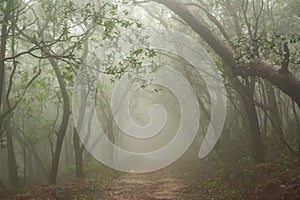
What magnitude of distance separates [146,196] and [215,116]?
12407 millimetres

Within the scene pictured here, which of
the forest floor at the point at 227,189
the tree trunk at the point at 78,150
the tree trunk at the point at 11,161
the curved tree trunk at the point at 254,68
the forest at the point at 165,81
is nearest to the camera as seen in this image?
the curved tree trunk at the point at 254,68

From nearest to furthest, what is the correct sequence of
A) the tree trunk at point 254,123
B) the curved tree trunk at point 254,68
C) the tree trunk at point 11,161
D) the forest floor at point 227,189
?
the curved tree trunk at point 254,68, the forest floor at point 227,189, the tree trunk at point 254,123, the tree trunk at point 11,161

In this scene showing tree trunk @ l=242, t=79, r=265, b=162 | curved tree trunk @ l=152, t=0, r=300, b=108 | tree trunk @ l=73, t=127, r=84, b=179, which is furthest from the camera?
tree trunk @ l=73, t=127, r=84, b=179

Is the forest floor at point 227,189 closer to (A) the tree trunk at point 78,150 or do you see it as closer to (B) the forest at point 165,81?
(B) the forest at point 165,81

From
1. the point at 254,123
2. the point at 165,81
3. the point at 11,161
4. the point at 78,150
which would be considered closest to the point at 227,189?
the point at 254,123

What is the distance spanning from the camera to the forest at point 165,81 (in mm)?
8664

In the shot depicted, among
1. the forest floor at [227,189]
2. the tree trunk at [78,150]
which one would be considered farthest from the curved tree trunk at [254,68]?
the tree trunk at [78,150]

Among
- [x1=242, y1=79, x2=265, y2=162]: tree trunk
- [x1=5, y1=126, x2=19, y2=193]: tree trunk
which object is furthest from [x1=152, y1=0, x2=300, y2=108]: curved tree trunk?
[x1=5, y1=126, x2=19, y2=193]: tree trunk

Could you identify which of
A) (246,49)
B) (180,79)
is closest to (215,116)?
(180,79)

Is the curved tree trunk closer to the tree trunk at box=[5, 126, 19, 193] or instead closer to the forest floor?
the forest floor

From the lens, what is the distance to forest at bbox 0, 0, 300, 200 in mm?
8664

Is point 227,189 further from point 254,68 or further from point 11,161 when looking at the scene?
point 11,161

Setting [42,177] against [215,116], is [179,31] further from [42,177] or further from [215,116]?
[42,177]

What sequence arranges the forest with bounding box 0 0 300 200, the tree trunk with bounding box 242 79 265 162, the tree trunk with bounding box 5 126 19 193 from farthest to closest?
the tree trunk with bounding box 5 126 19 193, the tree trunk with bounding box 242 79 265 162, the forest with bounding box 0 0 300 200
